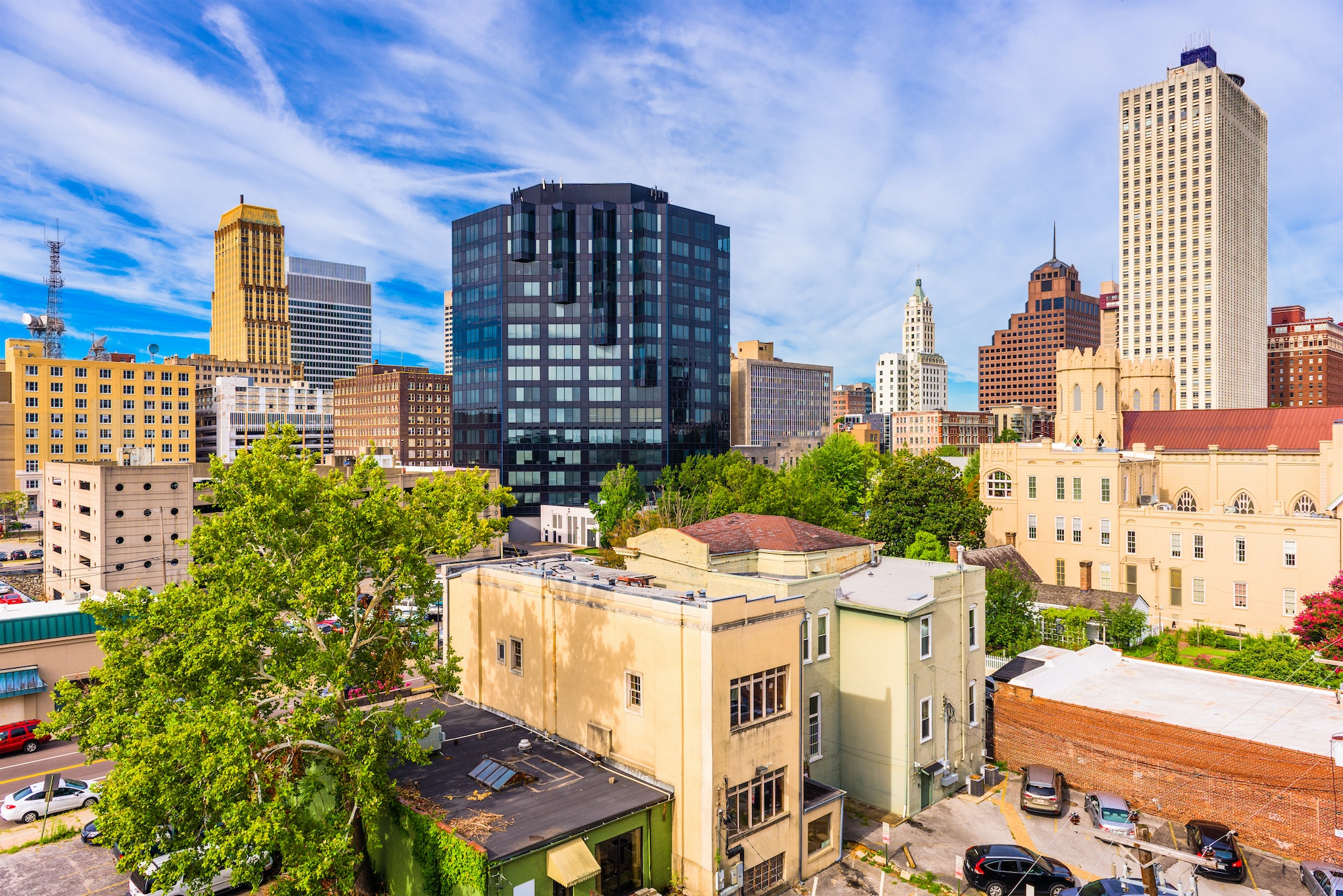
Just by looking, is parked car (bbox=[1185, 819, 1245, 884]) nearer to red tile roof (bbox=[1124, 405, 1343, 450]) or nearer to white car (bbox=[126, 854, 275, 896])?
white car (bbox=[126, 854, 275, 896])

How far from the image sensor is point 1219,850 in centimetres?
2870

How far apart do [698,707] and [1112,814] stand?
19.7 m

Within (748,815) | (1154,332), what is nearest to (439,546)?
(748,815)

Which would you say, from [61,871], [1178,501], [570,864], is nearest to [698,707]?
[570,864]

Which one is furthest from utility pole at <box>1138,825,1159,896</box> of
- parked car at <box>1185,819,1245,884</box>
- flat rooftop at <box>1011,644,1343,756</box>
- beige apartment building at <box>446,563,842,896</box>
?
beige apartment building at <box>446,563,842,896</box>

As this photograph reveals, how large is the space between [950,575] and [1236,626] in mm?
43768

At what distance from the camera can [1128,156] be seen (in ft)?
563

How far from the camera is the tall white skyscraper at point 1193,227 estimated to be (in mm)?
161875

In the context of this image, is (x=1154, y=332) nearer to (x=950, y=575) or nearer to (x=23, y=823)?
(x=950, y=575)

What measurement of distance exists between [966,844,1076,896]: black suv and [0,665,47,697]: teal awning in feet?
144

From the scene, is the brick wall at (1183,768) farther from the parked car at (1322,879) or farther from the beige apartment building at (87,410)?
the beige apartment building at (87,410)

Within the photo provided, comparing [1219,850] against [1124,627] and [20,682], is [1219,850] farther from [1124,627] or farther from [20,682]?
[20,682]

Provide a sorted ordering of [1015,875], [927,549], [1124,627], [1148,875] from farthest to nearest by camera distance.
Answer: [927,549], [1124,627], [1015,875], [1148,875]

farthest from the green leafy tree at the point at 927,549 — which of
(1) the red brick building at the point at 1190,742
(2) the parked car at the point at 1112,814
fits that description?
(2) the parked car at the point at 1112,814
